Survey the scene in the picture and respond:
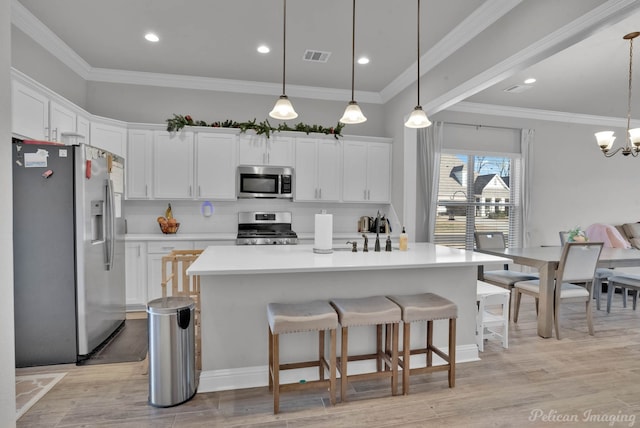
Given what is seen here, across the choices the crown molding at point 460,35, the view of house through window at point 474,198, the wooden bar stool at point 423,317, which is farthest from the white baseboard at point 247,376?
the view of house through window at point 474,198

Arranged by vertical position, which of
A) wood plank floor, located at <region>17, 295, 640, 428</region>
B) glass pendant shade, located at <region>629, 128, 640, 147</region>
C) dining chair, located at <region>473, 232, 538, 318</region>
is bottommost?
wood plank floor, located at <region>17, 295, 640, 428</region>

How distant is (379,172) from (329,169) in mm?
756

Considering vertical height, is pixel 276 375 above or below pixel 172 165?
below

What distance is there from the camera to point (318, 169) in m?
4.71

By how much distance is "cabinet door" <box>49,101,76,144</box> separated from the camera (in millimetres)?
3117

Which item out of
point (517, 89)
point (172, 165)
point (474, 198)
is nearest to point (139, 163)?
point (172, 165)

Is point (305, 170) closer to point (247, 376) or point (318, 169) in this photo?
point (318, 169)

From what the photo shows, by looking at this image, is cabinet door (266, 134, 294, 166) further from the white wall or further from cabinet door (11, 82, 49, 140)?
the white wall

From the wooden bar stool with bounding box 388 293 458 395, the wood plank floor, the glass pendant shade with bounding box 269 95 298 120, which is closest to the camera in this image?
the wood plank floor

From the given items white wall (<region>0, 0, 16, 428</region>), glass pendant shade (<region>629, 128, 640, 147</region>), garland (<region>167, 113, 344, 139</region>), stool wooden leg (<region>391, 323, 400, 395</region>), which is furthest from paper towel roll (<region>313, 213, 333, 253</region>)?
glass pendant shade (<region>629, 128, 640, 147</region>)

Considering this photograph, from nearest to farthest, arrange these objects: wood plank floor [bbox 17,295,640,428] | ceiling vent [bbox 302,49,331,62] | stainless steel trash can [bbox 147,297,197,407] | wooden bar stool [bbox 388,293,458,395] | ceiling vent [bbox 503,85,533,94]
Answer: wood plank floor [bbox 17,295,640,428], stainless steel trash can [bbox 147,297,197,407], wooden bar stool [bbox 388,293,458,395], ceiling vent [bbox 302,49,331,62], ceiling vent [bbox 503,85,533,94]

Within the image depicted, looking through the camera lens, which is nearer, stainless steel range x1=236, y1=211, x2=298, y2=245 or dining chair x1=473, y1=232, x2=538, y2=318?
dining chair x1=473, y1=232, x2=538, y2=318

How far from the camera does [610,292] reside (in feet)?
13.3

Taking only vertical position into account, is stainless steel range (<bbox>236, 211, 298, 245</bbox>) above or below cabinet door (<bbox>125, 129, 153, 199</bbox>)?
below
